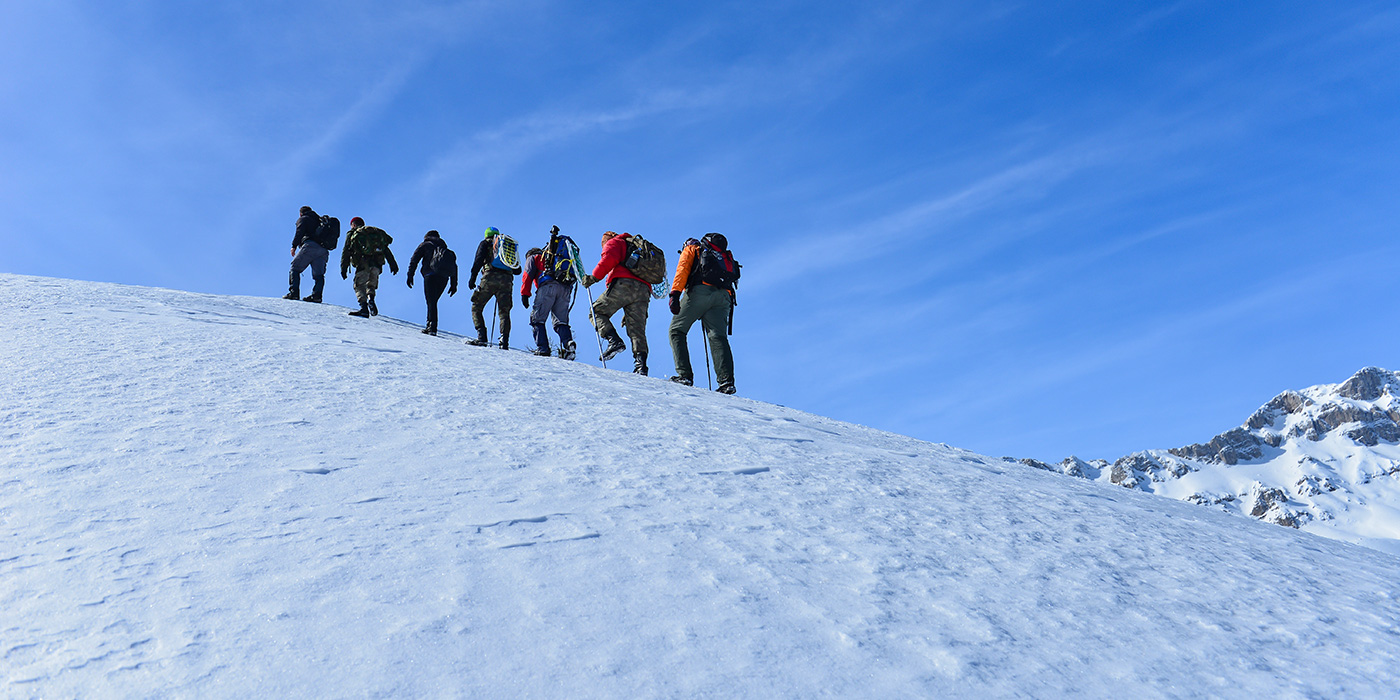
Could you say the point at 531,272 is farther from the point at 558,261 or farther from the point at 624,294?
the point at 624,294

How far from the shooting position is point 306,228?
1398cm

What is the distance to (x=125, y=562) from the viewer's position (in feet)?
8.60

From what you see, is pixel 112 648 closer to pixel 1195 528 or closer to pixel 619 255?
pixel 1195 528

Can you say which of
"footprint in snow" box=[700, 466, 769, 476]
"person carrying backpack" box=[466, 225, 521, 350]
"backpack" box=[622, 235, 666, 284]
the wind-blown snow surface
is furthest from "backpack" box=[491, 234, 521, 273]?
"footprint in snow" box=[700, 466, 769, 476]

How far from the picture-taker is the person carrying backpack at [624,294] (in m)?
10.2

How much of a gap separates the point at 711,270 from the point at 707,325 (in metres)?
0.65

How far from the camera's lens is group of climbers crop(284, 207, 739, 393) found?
9.31m

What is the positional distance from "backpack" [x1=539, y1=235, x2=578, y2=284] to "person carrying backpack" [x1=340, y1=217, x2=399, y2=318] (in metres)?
4.46

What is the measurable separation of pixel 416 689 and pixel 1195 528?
12.6 ft

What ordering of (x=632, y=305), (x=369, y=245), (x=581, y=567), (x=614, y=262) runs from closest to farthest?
(x=581, y=567) → (x=614, y=262) → (x=632, y=305) → (x=369, y=245)

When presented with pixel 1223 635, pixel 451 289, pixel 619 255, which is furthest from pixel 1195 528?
pixel 451 289

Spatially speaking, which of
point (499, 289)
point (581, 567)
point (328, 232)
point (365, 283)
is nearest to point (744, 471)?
point (581, 567)

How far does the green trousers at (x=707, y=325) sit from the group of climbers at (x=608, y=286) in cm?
1

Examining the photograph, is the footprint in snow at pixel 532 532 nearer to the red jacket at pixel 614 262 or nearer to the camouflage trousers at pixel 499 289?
the red jacket at pixel 614 262
